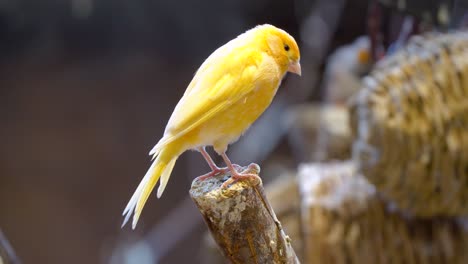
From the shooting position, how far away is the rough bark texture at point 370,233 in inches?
51.8

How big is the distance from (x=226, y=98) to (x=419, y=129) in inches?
23.5

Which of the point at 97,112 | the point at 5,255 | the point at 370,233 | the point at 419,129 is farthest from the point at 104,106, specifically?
the point at 5,255

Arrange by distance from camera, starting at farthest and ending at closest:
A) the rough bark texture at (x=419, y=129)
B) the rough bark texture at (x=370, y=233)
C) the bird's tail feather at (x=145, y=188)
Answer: the rough bark texture at (x=370, y=233) → the rough bark texture at (x=419, y=129) → the bird's tail feather at (x=145, y=188)

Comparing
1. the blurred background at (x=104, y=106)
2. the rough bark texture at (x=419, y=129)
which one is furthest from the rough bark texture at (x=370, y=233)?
the blurred background at (x=104, y=106)

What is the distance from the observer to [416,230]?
1.34 meters

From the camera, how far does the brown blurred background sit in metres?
1.99

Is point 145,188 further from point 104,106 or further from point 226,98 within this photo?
point 104,106

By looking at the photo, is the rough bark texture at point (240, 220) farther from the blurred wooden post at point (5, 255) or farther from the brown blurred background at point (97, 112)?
the brown blurred background at point (97, 112)

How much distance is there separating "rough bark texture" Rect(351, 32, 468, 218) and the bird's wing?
1.76 ft

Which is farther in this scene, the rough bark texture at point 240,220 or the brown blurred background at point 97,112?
the brown blurred background at point 97,112

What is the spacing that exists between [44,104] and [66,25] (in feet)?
0.98

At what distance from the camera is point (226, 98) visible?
27.5 inches

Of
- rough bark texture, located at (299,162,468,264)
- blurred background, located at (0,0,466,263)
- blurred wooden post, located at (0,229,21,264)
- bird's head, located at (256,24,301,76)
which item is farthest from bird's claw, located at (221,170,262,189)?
blurred background, located at (0,0,466,263)

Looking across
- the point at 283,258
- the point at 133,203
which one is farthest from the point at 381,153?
the point at 133,203
